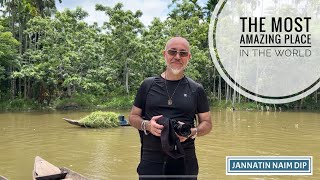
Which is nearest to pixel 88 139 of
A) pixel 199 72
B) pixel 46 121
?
pixel 46 121

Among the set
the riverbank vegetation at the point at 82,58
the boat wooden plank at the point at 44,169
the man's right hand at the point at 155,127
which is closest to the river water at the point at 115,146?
the boat wooden plank at the point at 44,169

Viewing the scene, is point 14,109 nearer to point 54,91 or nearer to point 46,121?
point 54,91

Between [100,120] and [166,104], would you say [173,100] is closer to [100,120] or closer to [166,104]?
[166,104]

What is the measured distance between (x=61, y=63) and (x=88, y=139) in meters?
13.4

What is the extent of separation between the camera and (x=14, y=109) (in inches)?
946

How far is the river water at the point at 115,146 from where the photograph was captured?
8.23 m

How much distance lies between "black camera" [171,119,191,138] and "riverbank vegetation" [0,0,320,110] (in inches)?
877

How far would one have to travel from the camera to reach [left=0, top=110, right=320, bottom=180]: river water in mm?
8234

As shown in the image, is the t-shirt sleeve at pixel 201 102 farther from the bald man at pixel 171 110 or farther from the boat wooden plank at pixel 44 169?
the boat wooden plank at pixel 44 169

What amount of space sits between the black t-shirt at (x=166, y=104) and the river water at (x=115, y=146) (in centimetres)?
520

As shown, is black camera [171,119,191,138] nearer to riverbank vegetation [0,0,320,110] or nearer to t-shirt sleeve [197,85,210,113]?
t-shirt sleeve [197,85,210,113]

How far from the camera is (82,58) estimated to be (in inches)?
1025

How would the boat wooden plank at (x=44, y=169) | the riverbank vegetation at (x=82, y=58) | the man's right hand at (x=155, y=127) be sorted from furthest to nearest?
the riverbank vegetation at (x=82, y=58) < the boat wooden plank at (x=44, y=169) < the man's right hand at (x=155, y=127)

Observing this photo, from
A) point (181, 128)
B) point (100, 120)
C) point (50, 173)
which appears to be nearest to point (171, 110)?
point (181, 128)
